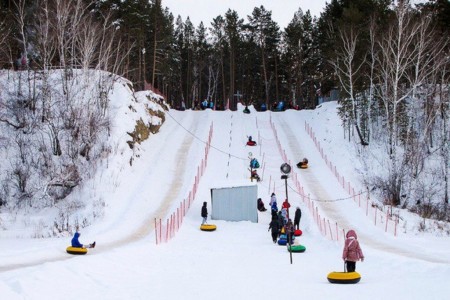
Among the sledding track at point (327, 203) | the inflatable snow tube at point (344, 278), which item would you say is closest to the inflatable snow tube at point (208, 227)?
the sledding track at point (327, 203)

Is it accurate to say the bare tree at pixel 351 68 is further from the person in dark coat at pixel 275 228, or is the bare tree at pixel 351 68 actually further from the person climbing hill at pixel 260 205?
the person in dark coat at pixel 275 228

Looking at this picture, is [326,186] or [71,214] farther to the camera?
[326,186]

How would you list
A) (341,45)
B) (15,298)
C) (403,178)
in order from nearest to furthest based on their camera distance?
(15,298)
(403,178)
(341,45)

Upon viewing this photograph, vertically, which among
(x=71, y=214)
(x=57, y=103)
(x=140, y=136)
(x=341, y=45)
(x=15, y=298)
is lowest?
(x=71, y=214)

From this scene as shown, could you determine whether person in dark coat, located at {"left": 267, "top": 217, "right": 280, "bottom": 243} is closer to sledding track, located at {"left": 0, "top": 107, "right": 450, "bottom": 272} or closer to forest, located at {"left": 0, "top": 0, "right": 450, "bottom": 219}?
sledding track, located at {"left": 0, "top": 107, "right": 450, "bottom": 272}

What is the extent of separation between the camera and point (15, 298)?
9.76 m

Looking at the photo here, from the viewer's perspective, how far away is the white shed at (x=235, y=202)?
27.8 m

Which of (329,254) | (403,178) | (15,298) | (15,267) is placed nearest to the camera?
(15,298)

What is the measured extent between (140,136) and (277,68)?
4014 cm

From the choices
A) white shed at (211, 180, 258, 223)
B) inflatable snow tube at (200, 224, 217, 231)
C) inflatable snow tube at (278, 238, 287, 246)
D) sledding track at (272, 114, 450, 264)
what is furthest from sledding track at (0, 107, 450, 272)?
inflatable snow tube at (278, 238, 287, 246)

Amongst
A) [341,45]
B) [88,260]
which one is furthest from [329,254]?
[341,45]

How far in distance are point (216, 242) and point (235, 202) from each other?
599 cm

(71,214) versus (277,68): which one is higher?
(277,68)

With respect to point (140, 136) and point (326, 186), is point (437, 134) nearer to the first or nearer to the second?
point (326, 186)
